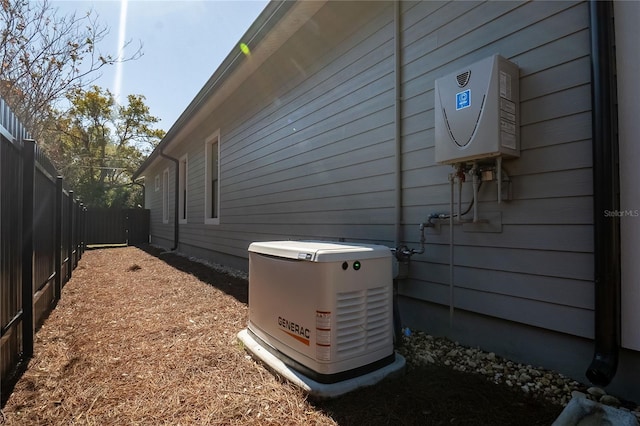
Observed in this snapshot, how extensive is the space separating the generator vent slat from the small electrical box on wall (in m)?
1.02

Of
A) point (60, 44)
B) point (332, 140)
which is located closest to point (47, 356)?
point (332, 140)

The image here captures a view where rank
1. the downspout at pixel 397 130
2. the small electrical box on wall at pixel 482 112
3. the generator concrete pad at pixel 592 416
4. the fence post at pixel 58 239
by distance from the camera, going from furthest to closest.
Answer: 1. the fence post at pixel 58 239
2. the downspout at pixel 397 130
3. the small electrical box on wall at pixel 482 112
4. the generator concrete pad at pixel 592 416

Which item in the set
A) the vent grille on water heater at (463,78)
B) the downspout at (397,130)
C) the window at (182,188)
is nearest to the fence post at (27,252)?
the downspout at (397,130)

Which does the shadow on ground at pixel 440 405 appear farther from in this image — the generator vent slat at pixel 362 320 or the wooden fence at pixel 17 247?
the wooden fence at pixel 17 247

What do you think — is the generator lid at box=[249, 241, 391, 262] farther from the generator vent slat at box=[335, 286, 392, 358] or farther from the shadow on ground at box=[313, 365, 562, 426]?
the shadow on ground at box=[313, 365, 562, 426]

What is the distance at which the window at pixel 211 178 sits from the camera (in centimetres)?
810

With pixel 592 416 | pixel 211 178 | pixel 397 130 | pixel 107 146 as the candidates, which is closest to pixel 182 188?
pixel 211 178

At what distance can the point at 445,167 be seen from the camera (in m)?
2.64

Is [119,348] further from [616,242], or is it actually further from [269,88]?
[269,88]

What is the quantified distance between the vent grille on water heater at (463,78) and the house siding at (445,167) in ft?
1.05

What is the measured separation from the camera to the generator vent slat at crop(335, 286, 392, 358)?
1.98 meters

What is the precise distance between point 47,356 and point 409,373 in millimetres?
2570

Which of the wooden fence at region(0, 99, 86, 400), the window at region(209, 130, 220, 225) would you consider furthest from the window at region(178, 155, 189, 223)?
the wooden fence at region(0, 99, 86, 400)
